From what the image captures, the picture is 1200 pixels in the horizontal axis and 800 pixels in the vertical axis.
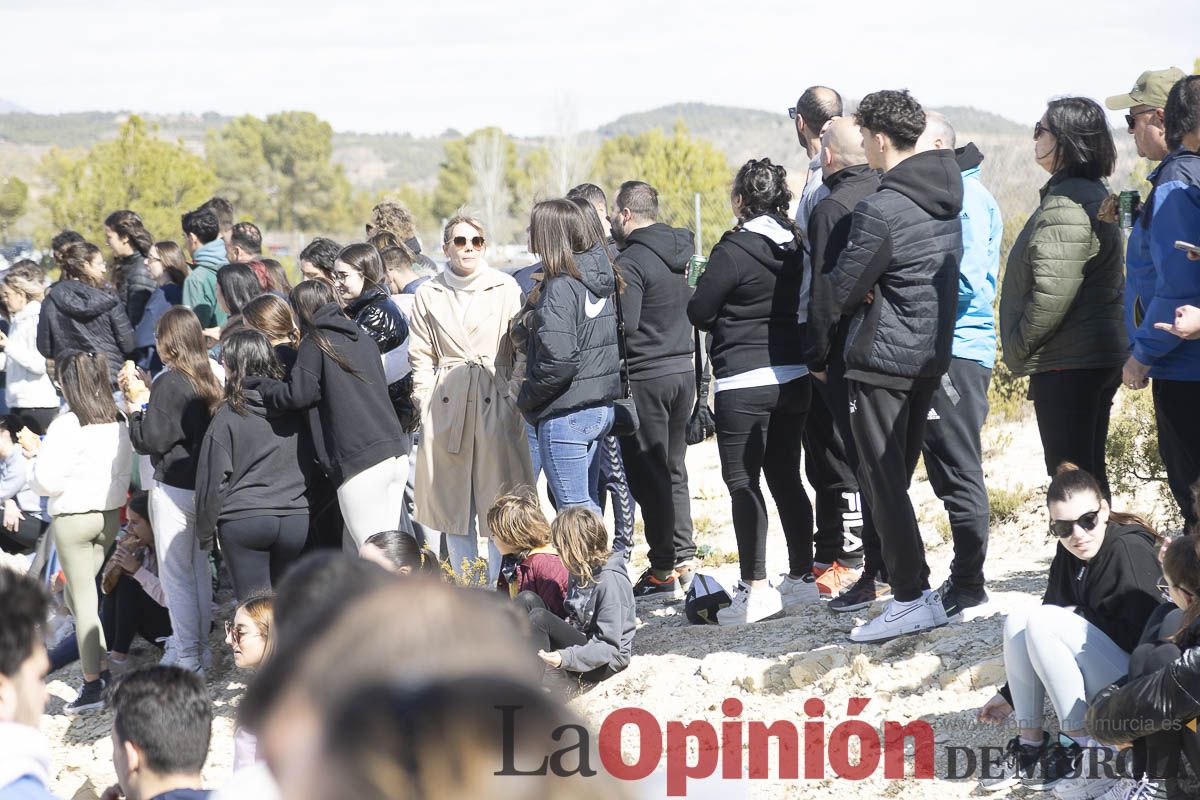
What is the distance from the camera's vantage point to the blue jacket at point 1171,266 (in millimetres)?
4070

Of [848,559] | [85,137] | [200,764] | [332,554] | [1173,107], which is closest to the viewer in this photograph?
[332,554]

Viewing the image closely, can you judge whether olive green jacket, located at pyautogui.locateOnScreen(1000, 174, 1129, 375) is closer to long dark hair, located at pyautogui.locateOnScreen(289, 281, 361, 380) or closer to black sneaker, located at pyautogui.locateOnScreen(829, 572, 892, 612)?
black sneaker, located at pyautogui.locateOnScreen(829, 572, 892, 612)

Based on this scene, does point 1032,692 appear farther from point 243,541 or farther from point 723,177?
point 723,177

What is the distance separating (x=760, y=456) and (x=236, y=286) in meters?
3.19

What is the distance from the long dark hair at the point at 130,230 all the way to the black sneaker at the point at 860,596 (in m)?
5.88

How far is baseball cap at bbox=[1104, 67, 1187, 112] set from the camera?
4.50 m

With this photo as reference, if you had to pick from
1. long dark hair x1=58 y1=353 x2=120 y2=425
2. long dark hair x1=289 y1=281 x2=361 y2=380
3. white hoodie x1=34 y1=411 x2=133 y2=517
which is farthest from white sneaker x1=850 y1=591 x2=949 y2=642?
long dark hair x1=58 y1=353 x2=120 y2=425

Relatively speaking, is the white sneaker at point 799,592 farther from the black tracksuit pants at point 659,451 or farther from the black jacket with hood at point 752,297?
the black jacket with hood at point 752,297

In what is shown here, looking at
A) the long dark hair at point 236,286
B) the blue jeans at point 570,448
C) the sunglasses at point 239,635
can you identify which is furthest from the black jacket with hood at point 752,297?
the long dark hair at point 236,286

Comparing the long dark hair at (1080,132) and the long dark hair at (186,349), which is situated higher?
the long dark hair at (1080,132)

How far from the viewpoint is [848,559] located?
6.03 m

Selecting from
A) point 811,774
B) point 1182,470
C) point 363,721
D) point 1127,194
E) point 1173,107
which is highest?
point 1173,107

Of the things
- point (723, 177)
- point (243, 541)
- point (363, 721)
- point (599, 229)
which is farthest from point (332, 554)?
point (723, 177)

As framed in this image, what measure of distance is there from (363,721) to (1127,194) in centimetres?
421
